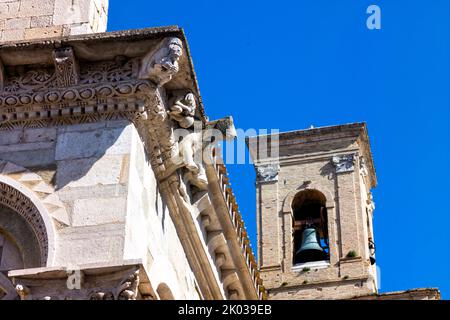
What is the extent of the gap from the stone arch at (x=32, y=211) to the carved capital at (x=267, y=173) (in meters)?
27.3

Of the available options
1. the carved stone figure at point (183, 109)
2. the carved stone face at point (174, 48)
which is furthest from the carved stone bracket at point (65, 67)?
the carved stone figure at point (183, 109)

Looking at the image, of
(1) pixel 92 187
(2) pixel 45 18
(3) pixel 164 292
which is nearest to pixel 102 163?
(1) pixel 92 187

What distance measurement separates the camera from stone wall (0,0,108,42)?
1539 centimetres

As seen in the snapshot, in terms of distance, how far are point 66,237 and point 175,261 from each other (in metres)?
2.61

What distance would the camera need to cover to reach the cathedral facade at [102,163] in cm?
1332

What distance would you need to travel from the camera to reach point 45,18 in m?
15.5

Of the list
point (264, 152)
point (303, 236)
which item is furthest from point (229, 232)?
point (264, 152)

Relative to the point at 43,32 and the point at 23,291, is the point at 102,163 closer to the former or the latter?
the point at 23,291

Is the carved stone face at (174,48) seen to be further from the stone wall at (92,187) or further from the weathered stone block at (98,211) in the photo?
the weathered stone block at (98,211)

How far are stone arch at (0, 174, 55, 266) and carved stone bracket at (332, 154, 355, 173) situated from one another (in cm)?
2722

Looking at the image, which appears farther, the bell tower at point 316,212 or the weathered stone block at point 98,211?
the bell tower at point 316,212

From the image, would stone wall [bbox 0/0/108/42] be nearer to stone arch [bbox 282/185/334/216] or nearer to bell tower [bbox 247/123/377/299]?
bell tower [bbox 247/123/377/299]

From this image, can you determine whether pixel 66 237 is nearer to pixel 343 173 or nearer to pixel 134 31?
pixel 134 31

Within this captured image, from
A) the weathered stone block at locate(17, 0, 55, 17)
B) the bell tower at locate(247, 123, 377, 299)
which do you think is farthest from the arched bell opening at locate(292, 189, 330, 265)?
the weathered stone block at locate(17, 0, 55, 17)
